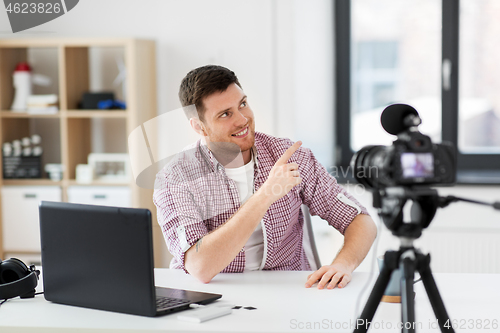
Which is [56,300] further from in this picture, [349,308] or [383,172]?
[383,172]

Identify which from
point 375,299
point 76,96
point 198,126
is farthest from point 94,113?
point 375,299

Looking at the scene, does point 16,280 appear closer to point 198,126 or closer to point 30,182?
point 198,126

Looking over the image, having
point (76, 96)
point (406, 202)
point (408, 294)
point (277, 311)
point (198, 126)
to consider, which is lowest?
point (277, 311)

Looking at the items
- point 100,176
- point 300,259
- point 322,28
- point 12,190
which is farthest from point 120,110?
point 300,259

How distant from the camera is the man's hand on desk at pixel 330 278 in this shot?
1.45 meters

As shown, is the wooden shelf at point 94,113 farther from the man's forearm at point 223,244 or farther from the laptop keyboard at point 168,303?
the laptop keyboard at point 168,303

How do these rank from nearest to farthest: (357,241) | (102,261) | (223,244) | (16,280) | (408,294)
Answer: (408,294) → (102,261) → (16,280) → (223,244) → (357,241)

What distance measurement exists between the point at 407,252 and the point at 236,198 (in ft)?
2.69

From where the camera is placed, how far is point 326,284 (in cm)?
147

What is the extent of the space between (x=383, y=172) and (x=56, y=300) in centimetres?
85

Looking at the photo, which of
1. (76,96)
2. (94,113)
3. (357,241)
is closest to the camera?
(357,241)

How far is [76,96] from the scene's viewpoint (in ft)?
10.5

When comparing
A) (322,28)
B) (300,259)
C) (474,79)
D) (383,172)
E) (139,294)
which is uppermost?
(322,28)

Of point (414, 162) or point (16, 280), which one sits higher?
point (414, 162)
